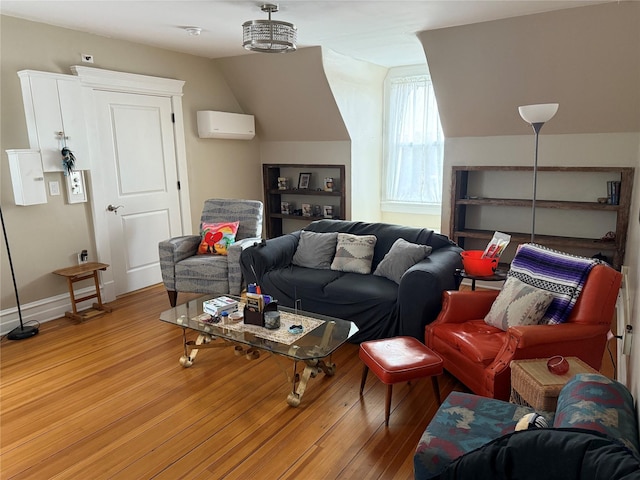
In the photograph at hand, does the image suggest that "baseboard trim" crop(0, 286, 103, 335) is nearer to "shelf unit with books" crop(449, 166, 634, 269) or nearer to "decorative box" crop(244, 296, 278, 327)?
"decorative box" crop(244, 296, 278, 327)

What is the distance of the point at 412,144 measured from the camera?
543 cm

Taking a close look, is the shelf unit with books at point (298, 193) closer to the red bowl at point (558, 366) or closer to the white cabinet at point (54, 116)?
the white cabinet at point (54, 116)

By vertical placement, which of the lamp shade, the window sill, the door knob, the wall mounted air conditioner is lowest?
the window sill

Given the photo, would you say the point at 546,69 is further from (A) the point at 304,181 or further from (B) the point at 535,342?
(A) the point at 304,181

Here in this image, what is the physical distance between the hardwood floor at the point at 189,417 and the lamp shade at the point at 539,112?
1860mm

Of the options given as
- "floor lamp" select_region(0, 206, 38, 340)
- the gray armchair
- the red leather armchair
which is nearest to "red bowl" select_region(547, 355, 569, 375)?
the red leather armchair

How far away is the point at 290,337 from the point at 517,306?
4.17 ft

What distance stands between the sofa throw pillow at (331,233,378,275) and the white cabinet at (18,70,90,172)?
234 centimetres

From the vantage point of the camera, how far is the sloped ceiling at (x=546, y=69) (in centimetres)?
324

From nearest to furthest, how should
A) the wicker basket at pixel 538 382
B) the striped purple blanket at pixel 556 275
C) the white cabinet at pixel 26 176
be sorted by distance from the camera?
1. the wicker basket at pixel 538 382
2. the striped purple blanket at pixel 556 275
3. the white cabinet at pixel 26 176

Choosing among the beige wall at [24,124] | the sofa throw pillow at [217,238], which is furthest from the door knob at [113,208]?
the sofa throw pillow at [217,238]

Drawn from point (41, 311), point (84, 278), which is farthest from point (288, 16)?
point (41, 311)

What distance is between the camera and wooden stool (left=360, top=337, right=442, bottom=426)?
7.30ft

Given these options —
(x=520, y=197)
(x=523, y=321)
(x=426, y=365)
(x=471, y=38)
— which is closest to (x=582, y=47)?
(x=471, y=38)
